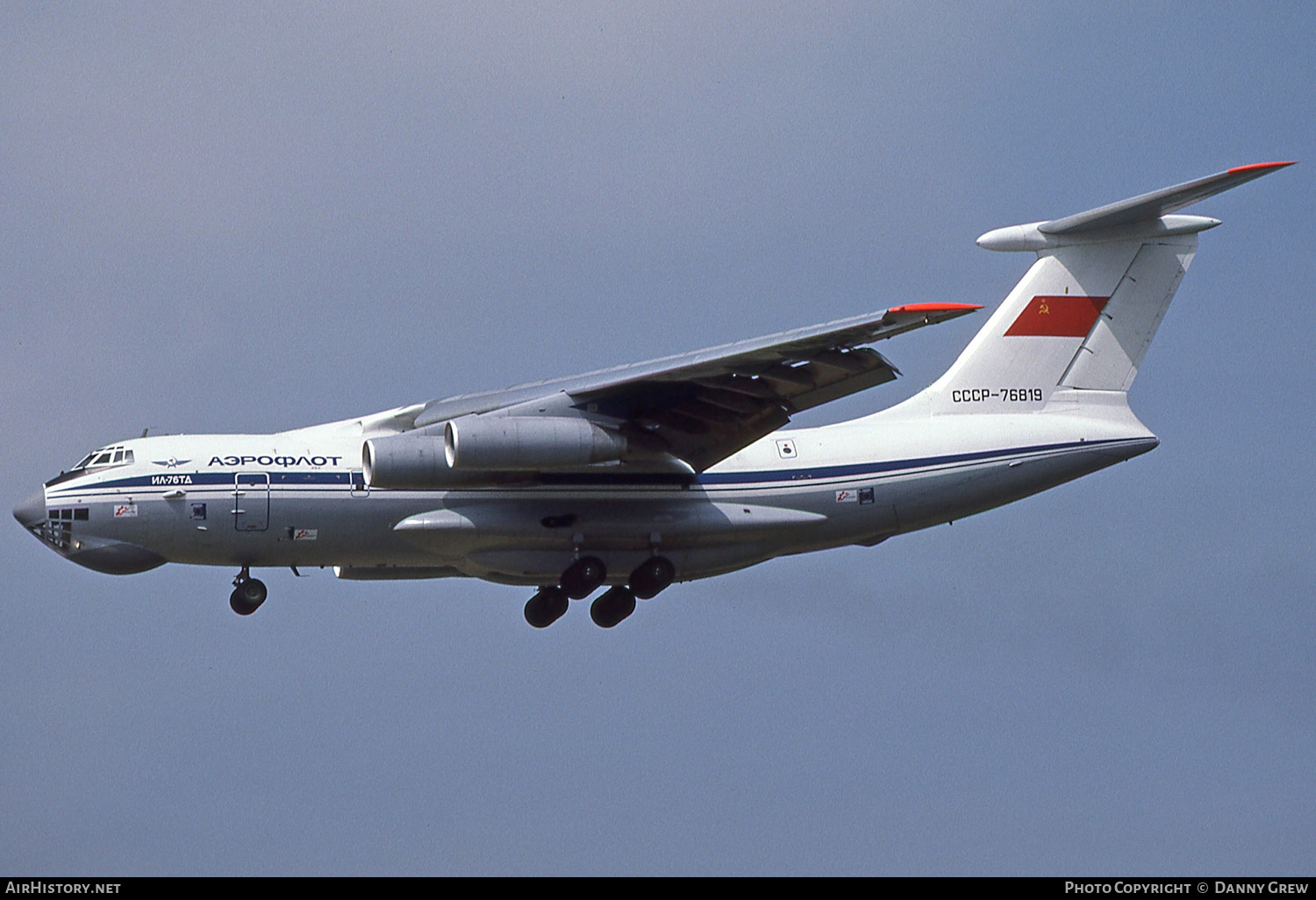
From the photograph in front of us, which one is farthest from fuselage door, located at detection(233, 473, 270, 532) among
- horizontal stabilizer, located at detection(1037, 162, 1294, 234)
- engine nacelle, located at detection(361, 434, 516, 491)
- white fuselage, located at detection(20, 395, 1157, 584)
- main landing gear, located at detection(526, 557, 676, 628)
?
horizontal stabilizer, located at detection(1037, 162, 1294, 234)

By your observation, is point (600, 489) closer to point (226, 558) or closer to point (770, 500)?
point (770, 500)

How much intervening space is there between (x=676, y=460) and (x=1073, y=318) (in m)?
3.54

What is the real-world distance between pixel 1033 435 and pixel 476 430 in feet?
14.9

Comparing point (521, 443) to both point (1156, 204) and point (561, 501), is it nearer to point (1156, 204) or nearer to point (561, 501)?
point (561, 501)

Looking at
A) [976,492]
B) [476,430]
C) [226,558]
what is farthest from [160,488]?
[976,492]

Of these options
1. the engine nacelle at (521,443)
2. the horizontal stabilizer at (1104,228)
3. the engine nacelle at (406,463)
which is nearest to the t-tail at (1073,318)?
the horizontal stabilizer at (1104,228)

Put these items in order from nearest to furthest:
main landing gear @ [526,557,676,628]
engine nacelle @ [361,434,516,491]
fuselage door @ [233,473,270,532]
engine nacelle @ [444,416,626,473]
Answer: engine nacelle @ [444,416,626,473] < engine nacelle @ [361,434,516,491] < fuselage door @ [233,473,270,532] < main landing gear @ [526,557,676,628]

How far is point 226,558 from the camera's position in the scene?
14.7 meters

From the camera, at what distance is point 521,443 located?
14.1 m

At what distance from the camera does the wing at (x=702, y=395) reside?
46.0 ft

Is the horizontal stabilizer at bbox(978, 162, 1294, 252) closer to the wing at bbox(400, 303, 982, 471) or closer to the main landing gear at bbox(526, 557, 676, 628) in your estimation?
the wing at bbox(400, 303, 982, 471)

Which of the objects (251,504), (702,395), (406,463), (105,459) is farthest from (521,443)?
(105,459)

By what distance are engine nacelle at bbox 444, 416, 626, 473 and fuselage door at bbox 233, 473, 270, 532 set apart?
1352 mm

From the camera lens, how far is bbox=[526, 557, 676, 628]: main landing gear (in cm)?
1511
